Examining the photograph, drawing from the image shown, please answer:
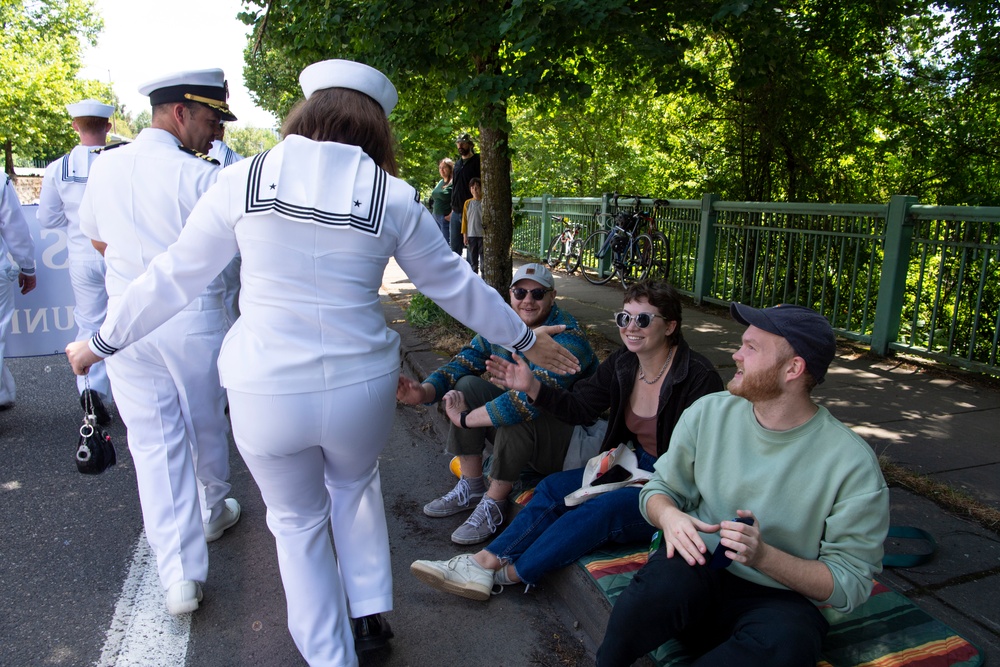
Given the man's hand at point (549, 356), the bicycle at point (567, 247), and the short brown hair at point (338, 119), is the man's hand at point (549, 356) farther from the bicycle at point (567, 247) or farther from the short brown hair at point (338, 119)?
the bicycle at point (567, 247)

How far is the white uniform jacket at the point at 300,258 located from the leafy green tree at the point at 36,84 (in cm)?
2290

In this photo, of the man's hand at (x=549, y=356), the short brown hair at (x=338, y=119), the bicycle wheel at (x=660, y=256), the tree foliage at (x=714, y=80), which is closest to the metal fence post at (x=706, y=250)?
the bicycle wheel at (x=660, y=256)

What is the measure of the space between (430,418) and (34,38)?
27042 millimetres

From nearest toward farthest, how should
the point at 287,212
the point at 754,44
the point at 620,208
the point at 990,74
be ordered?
the point at 287,212
the point at 754,44
the point at 990,74
the point at 620,208

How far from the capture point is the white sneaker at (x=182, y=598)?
3.00m

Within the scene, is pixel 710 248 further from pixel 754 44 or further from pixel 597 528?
pixel 597 528

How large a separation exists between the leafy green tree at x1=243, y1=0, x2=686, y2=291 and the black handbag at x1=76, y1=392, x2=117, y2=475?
2936 millimetres

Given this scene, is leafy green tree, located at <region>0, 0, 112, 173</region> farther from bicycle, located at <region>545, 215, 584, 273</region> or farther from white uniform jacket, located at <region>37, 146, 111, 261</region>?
white uniform jacket, located at <region>37, 146, 111, 261</region>

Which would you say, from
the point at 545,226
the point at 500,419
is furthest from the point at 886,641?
the point at 545,226

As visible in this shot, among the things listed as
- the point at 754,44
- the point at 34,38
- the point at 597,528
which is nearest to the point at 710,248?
the point at 754,44

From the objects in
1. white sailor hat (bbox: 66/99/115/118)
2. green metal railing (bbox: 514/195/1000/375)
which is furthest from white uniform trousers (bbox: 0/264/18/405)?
green metal railing (bbox: 514/195/1000/375)

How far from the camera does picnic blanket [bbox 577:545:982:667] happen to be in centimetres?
236

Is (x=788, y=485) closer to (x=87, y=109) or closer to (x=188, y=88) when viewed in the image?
(x=188, y=88)

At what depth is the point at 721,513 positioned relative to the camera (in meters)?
2.34
